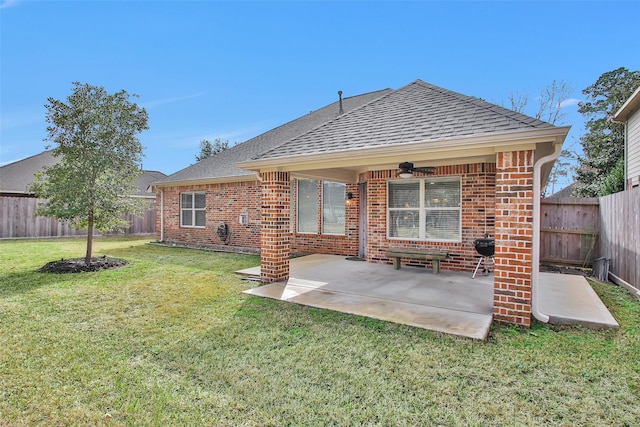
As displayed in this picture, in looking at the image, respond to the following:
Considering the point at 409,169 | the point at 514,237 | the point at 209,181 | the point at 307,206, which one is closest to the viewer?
the point at 514,237

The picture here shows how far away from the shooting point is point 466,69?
18312 mm

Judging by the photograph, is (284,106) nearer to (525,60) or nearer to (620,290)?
(525,60)

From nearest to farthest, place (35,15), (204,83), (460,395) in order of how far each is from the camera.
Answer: (460,395)
(35,15)
(204,83)

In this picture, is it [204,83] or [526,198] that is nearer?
[526,198]

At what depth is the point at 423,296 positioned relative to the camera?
5645 millimetres

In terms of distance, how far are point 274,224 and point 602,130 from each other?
1844cm

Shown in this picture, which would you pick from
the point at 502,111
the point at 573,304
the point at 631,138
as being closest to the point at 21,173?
the point at 502,111

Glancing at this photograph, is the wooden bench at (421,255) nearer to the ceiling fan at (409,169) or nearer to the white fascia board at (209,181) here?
the ceiling fan at (409,169)

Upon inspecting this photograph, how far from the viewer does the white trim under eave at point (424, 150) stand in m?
4.12

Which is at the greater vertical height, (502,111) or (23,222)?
(502,111)

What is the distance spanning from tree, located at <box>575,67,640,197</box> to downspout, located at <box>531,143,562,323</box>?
11235 mm

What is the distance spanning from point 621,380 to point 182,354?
13.7 feet

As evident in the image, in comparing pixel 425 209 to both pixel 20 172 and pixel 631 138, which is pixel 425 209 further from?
pixel 20 172

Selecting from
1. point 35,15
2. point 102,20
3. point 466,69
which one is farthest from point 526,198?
point 466,69
